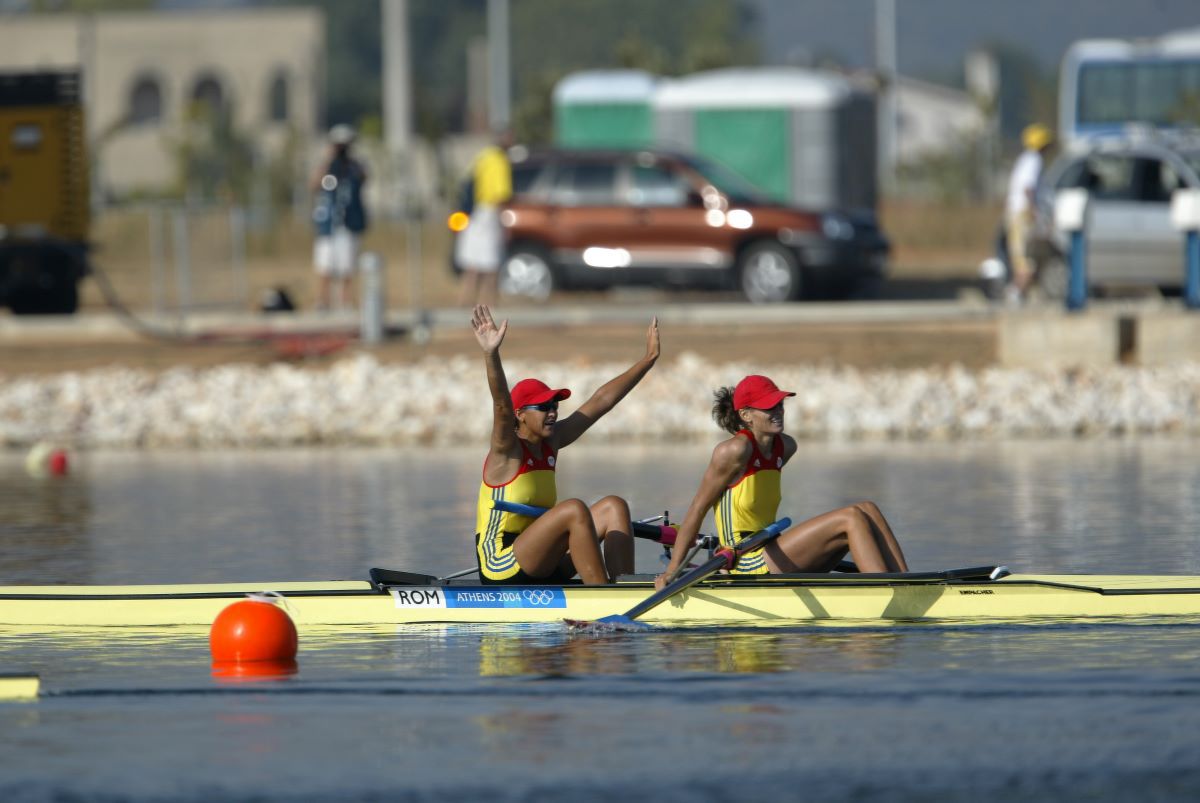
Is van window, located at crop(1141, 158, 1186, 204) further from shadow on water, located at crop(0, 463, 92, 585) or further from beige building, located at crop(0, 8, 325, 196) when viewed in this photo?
beige building, located at crop(0, 8, 325, 196)

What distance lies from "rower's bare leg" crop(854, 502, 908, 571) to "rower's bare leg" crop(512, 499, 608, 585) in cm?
131

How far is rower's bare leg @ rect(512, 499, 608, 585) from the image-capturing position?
10.5m

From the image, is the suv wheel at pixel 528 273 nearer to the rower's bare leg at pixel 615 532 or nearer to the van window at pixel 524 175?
the van window at pixel 524 175

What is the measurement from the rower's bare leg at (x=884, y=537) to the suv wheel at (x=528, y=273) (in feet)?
52.3

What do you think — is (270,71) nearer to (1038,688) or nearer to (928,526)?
(928,526)

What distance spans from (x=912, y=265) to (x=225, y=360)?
55.5 ft

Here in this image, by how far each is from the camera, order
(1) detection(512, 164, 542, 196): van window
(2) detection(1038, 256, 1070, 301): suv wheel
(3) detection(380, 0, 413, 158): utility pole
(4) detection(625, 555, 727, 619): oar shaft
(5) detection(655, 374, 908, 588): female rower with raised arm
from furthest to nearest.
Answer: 1. (3) detection(380, 0, 413, 158): utility pole
2. (1) detection(512, 164, 542, 196): van window
3. (2) detection(1038, 256, 1070, 301): suv wheel
4. (5) detection(655, 374, 908, 588): female rower with raised arm
5. (4) detection(625, 555, 727, 619): oar shaft

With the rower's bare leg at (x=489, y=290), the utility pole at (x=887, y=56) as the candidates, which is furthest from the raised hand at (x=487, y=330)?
the utility pole at (x=887, y=56)

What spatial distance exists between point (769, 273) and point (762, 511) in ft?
51.4

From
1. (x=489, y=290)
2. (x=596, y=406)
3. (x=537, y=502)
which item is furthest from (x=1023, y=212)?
(x=537, y=502)

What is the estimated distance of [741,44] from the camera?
96.3 metres

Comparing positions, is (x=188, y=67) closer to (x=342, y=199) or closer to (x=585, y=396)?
(x=342, y=199)

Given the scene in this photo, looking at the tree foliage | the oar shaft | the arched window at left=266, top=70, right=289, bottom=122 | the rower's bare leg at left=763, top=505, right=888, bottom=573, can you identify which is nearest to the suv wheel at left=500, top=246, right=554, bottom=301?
the rower's bare leg at left=763, top=505, right=888, bottom=573

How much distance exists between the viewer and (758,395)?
1042 centimetres
